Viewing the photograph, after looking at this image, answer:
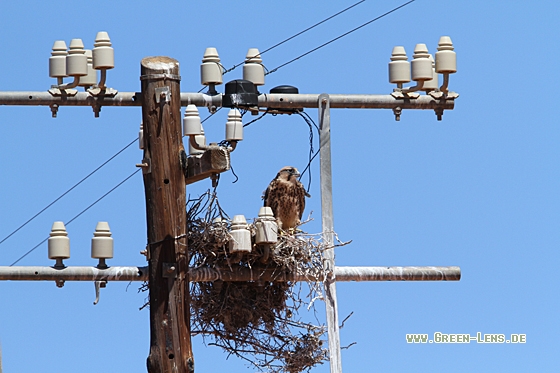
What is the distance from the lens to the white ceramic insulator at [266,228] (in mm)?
13891

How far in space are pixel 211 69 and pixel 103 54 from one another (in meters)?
1.06

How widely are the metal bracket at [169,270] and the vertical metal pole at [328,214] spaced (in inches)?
98.3

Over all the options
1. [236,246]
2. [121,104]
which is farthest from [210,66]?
[236,246]

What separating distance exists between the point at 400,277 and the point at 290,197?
1.71m

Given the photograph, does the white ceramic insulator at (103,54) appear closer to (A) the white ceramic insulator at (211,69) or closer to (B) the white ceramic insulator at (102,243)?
(A) the white ceramic insulator at (211,69)

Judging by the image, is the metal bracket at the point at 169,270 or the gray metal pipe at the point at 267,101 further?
the gray metal pipe at the point at 267,101

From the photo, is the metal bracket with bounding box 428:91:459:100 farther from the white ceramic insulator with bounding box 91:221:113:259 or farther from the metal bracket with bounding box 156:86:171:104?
the metal bracket with bounding box 156:86:171:104

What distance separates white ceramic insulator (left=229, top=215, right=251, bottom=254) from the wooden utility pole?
6.57 ft

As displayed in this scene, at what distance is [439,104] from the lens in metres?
14.9

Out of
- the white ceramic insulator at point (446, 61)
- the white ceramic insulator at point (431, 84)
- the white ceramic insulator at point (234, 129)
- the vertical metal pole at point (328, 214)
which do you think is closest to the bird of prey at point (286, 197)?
the vertical metal pole at point (328, 214)

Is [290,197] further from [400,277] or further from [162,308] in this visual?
[162,308]

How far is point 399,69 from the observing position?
49.0 feet

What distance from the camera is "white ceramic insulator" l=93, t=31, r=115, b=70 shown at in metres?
14.4

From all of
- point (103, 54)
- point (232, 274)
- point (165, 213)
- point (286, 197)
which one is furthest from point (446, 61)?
point (165, 213)
